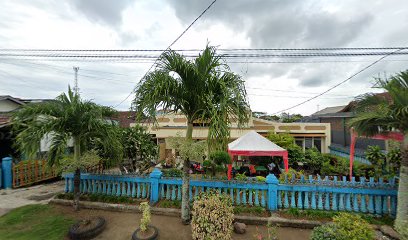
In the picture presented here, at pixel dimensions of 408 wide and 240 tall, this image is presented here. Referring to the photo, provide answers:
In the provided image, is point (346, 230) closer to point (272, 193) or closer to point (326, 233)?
point (326, 233)

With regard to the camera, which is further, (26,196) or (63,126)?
(26,196)

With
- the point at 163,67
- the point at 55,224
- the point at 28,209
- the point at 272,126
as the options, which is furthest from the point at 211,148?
the point at 272,126

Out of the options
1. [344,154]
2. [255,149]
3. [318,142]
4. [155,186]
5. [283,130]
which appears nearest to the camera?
[155,186]

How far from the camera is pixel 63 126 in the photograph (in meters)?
4.96

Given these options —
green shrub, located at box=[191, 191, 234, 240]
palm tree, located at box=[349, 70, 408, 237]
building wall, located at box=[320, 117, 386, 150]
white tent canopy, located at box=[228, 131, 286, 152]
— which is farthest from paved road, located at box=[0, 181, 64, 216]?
building wall, located at box=[320, 117, 386, 150]

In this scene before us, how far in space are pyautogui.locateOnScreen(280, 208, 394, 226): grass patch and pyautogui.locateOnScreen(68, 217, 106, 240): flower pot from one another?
14.0 feet

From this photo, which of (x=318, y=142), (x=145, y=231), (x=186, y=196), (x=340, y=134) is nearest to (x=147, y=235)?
(x=145, y=231)

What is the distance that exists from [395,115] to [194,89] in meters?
4.11

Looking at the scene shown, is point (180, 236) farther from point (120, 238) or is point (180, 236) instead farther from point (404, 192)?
point (404, 192)

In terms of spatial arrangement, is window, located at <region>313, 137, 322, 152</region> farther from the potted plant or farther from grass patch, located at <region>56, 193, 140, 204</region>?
the potted plant

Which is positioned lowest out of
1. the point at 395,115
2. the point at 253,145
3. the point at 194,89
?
the point at 253,145

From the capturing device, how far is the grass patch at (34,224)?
4.21 m

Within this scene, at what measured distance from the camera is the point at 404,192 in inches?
162

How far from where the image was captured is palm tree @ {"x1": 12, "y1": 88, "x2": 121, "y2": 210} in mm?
4676
